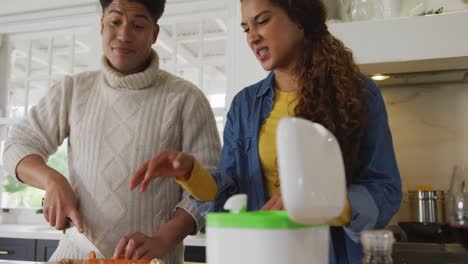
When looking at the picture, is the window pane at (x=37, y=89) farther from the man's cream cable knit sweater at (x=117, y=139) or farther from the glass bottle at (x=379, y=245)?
the glass bottle at (x=379, y=245)

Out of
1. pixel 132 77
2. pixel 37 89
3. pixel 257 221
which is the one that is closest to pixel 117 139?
pixel 132 77

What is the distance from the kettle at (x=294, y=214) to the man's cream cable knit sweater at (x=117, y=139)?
1.93 ft

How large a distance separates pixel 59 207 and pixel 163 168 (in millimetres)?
A: 436

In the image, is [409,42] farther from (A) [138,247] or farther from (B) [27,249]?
(B) [27,249]

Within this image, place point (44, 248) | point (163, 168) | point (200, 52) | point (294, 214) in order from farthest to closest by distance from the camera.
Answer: point (200, 52)
point (44, 248)
point (163, 168)
point (294, 214)

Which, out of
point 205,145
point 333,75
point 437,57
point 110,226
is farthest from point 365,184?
point 437,57

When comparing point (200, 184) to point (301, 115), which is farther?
point (301, 115)

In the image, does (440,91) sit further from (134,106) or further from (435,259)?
(134,106)

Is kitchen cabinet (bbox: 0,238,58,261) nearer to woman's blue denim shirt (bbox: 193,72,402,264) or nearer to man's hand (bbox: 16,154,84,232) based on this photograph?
man's hand (bbox: 16,154,84,232)

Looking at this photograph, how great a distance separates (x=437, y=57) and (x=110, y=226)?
1.38m

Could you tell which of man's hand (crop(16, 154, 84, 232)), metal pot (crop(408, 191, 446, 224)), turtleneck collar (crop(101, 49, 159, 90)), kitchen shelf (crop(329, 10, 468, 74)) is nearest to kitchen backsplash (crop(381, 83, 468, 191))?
metal pot (crop(408, 191, 446, 224))

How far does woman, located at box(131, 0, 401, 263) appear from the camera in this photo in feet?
2.71

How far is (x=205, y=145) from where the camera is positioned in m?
1.11

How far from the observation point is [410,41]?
70.1 inches
